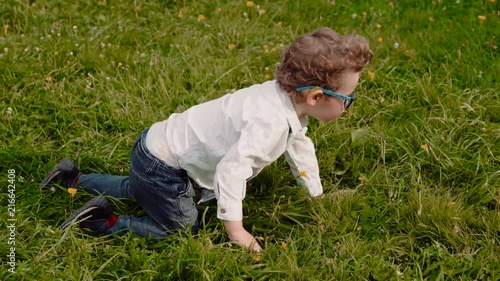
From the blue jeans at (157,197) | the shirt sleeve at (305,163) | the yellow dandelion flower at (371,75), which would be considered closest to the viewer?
the blue jeans at (157,197)

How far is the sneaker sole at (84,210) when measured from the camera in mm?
3262

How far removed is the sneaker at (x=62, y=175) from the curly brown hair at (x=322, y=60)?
4.33ft

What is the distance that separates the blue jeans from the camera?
10.7ft

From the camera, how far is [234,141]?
3.11 metres

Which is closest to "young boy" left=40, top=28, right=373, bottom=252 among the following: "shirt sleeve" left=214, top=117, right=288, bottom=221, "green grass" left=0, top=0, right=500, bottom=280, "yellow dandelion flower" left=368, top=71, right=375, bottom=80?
"shirt sleeve" left=214, top=117, right=288, bottom=221

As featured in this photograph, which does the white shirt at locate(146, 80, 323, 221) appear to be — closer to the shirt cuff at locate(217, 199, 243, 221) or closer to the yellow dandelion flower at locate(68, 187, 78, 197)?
the shirt cuff at locate(217, 199, 243, 221)

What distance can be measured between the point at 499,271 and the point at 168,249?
159 centimetres

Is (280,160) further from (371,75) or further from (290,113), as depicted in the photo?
(371,75)

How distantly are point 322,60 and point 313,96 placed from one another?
188 millimetres

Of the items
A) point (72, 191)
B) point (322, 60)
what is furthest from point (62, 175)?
point (322, 60)

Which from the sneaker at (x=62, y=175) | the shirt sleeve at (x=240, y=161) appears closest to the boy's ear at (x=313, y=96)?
the shirt sleeve at (x=240, y=161)

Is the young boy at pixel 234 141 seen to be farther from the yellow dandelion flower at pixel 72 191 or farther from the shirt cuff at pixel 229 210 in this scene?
the yellow dandelion flower at pixel 72 191

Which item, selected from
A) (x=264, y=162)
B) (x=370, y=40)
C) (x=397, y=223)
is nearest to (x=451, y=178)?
(x=397, y=223)

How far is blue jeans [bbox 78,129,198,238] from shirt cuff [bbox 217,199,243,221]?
255 millimetres
